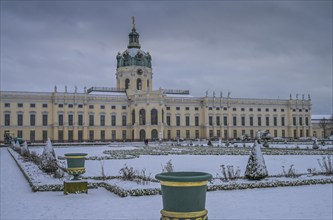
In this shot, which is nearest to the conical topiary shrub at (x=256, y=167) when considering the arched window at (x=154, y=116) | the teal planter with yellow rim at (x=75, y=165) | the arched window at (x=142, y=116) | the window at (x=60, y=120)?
the teal planter with yellow rim at (x=75, y=165)

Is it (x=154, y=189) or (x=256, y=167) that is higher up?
(x=256, y=167)

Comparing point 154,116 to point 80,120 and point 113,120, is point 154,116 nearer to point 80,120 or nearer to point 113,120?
point 113,120

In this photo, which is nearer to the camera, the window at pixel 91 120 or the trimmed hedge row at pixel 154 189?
the trimmed hedge row at pixel 154 189

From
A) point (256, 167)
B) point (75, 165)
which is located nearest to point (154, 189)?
point (75, 165)

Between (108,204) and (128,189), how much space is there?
1458 millimetres

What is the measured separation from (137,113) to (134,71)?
10.3m

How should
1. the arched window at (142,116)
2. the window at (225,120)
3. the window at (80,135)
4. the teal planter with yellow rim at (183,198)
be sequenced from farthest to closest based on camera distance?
the window at (225,120) < the arched window at (142,116) < the window at (80,135) < the teal planter with yellow rim at (183,198)

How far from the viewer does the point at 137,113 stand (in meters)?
68.6

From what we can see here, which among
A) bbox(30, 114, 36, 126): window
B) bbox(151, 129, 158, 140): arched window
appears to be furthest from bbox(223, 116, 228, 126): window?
bbox(30, 114, 36, 126): window

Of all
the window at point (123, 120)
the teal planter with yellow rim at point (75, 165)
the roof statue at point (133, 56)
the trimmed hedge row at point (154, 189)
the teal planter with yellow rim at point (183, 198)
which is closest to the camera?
the teal planter with yellow rim at point (183, 198)

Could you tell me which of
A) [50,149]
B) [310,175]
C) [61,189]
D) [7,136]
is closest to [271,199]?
[310,175]

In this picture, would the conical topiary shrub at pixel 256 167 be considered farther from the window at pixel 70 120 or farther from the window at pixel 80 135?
the window at pixel 70 120

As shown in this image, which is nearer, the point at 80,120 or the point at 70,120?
the point at 70,120

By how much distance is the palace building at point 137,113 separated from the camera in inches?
2589
